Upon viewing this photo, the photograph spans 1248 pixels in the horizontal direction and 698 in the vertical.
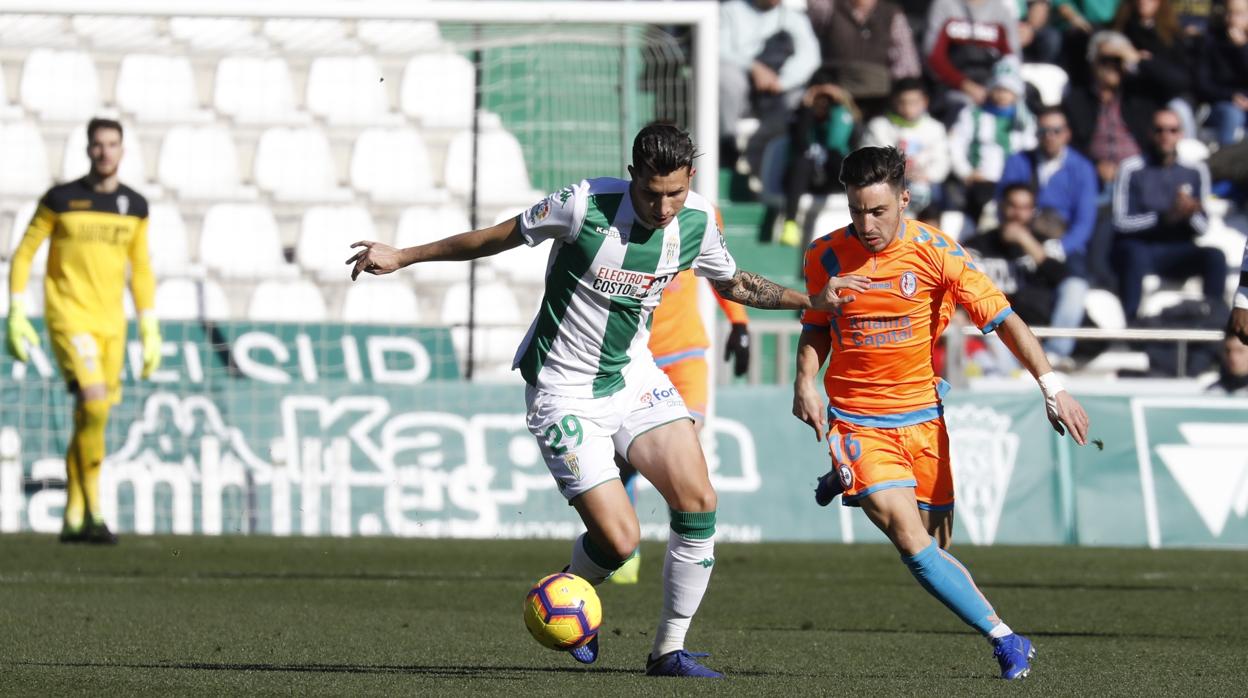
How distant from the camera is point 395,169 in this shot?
15500 mm

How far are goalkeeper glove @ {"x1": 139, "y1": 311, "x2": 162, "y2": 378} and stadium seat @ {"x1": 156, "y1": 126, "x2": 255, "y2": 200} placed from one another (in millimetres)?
2845

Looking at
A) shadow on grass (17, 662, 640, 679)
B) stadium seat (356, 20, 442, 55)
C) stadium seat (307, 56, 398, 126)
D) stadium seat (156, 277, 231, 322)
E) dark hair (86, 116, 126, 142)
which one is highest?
stadium seat (356, 20, 442, 55)

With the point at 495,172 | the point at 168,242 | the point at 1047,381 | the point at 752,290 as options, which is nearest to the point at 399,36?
the point at 495,172

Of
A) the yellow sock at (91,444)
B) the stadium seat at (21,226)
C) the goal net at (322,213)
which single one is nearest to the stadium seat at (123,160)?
the goal net at (322,213)

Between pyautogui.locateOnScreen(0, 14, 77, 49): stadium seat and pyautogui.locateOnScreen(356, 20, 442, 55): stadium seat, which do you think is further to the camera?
pyautogui.locateOnScreen(356, 20, 442, 55): stadium seat

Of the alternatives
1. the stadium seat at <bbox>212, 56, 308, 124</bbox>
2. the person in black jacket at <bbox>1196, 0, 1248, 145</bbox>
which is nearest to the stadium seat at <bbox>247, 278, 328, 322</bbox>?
the stadium seat at <bbox>212, 56, 308, 124</bbox>

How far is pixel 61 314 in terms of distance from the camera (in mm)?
12445

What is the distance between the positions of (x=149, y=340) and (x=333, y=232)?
10.7ft

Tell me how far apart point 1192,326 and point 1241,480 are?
10.1 feet

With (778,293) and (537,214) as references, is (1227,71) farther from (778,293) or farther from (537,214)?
(537,214)

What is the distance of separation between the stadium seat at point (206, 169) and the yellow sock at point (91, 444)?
11.0 feet

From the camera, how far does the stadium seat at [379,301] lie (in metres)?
15.2

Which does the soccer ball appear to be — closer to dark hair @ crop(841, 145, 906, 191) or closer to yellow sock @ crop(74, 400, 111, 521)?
dark hair @ crop(841, 145, 906, 191)

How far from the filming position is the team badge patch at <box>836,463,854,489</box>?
23.1 feet
